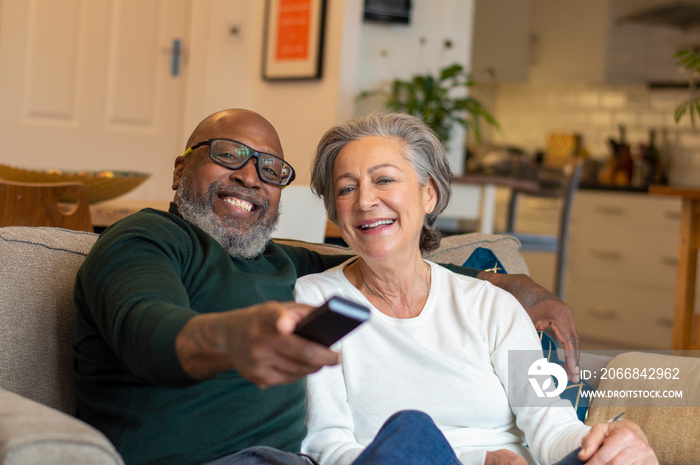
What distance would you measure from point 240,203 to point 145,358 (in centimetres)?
67

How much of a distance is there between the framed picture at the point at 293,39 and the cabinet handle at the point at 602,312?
9.35 feet

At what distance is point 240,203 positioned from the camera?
1545 millimetres

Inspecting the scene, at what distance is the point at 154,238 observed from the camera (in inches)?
47.0

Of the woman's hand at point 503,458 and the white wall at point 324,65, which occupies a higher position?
the white wall at point 324,65

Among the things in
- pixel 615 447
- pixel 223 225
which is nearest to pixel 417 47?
pixel 223 225

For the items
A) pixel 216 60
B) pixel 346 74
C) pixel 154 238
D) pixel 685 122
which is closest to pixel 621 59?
pixel 685 122

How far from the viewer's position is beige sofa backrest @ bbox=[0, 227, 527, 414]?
1.36m

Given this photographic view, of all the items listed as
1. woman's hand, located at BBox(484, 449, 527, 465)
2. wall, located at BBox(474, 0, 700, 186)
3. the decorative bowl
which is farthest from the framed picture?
woman's hand, located at BBox(484, 449, 527, 465)

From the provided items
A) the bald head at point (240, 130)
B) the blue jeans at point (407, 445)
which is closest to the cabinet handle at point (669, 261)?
the bald head at point (240, 130)

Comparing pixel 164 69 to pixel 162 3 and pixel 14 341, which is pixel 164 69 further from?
pixel 14 341

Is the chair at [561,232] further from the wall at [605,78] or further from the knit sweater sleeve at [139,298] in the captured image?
the knit sweater sleeve at [139,298]

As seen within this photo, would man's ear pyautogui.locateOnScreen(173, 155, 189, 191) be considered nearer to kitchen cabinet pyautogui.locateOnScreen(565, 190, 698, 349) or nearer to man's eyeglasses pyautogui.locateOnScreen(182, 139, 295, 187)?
man's eyeglasses pyautogui.locateOnScreen(182, 139, 295, 187)

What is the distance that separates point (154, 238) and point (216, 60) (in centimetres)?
380

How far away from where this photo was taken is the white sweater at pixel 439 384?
1391mm
